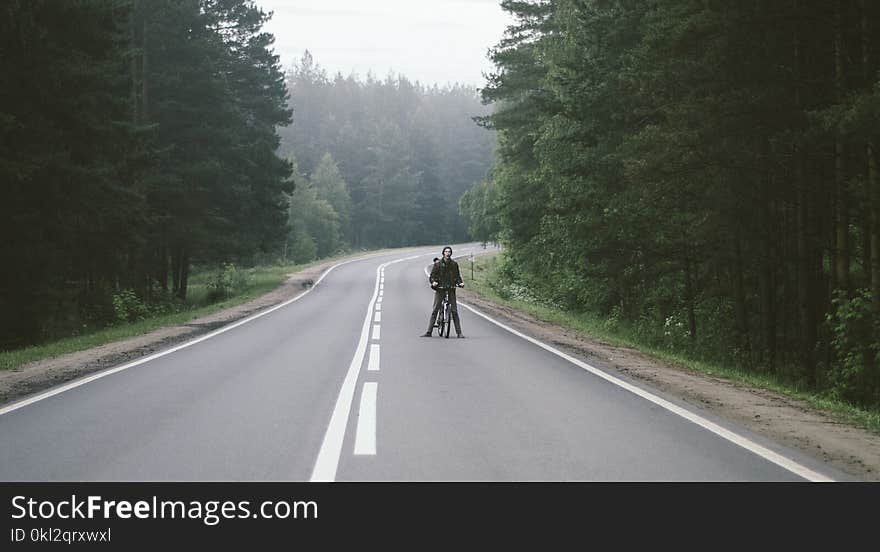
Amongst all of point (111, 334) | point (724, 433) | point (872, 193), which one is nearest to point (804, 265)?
point (872, 193)

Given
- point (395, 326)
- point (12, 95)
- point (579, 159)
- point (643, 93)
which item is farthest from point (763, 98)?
point (12, 95)

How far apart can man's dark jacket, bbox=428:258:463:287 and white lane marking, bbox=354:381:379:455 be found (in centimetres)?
692

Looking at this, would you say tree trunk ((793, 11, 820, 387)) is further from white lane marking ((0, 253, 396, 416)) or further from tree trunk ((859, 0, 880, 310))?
white lane marking ((0, 253, 396, 416))

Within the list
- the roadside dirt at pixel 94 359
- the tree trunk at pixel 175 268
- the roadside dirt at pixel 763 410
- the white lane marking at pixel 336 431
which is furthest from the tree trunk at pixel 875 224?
the tree trunk at pixel 175 268

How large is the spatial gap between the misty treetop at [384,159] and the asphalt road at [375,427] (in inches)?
2645

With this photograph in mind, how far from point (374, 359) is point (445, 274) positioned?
4541 millimetres

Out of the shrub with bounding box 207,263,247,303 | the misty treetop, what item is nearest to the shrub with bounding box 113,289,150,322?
the shrub with bounding box 207,263,247,303

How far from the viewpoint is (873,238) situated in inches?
455

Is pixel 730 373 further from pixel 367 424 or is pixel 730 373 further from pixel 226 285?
pixel 226 285

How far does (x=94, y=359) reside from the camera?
40.3 feet

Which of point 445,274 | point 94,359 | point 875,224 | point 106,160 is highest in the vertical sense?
point 106,160

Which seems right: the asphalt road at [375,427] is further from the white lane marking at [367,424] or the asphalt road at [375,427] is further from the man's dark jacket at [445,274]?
the man's dark jacket at [445,274]
